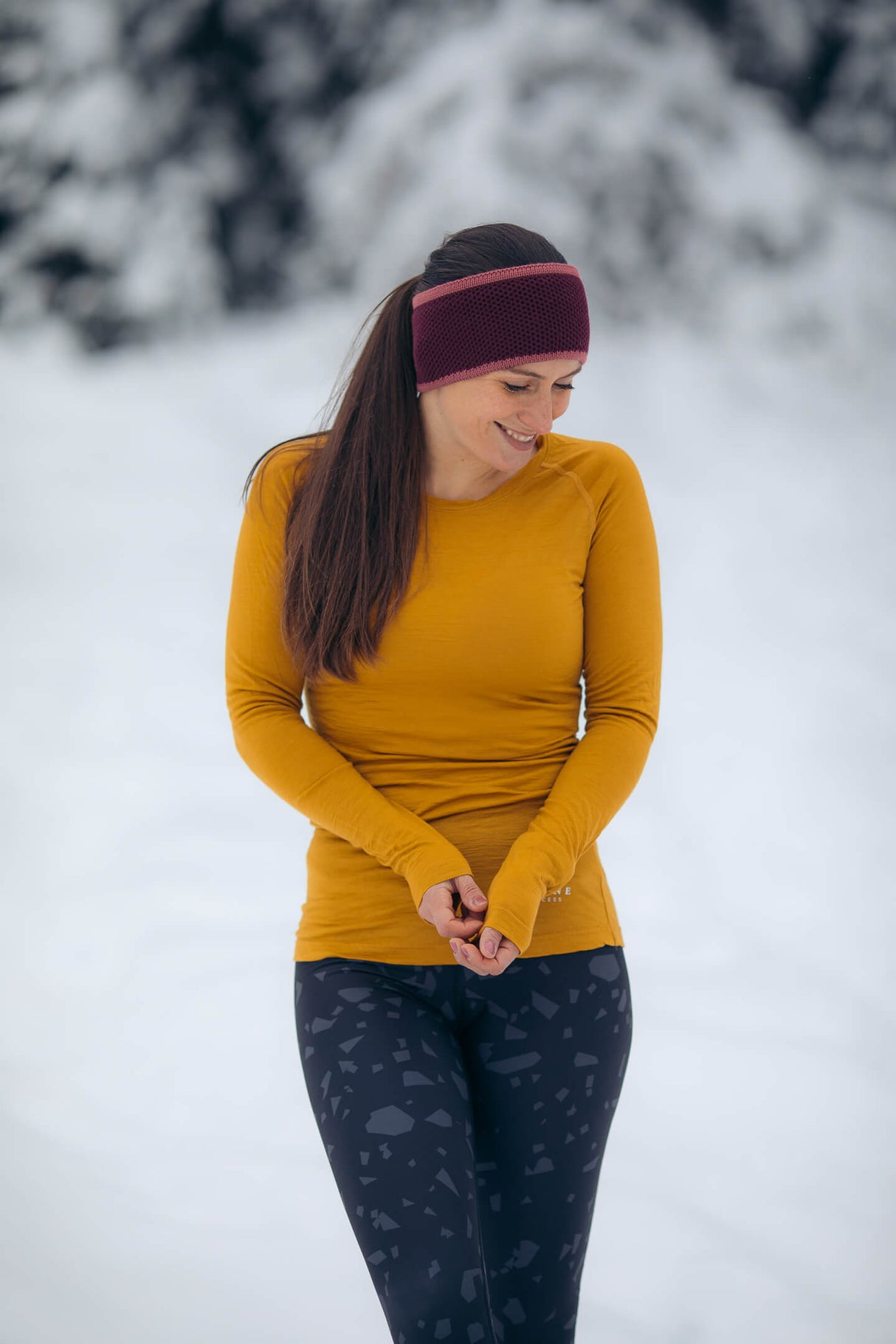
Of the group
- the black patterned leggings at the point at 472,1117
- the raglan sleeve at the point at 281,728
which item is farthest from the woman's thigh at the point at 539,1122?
the raglan sleeve at the point at 281,728

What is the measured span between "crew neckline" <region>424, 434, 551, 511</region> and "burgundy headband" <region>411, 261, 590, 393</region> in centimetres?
10

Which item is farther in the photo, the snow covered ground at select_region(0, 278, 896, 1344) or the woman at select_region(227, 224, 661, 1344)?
the snow covered ground at select_region(0, 278, 896, 1344)

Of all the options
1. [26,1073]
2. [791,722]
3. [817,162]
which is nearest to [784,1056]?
[791,722]

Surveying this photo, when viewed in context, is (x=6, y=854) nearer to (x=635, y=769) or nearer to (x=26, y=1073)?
(x=26, y=1073)

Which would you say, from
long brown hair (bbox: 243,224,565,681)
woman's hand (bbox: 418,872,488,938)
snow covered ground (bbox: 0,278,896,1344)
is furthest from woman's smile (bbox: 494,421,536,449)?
snow covered ground (bbox: 0,278,896,1344)

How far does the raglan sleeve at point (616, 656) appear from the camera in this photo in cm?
125

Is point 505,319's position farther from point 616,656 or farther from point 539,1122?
point 539,1122

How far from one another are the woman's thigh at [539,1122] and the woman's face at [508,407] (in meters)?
0.51

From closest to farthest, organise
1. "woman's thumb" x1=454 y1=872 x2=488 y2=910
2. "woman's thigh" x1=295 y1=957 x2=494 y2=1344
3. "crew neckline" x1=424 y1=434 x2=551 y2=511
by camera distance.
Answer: "woman's thigh" x1=295 y1=957 x2=494 y2=1344 < "woman's thumb" x1=454 y1=872 x2=488 y2=910 < "crew neckline" x1=424 y1=434 x2=551 y2=511

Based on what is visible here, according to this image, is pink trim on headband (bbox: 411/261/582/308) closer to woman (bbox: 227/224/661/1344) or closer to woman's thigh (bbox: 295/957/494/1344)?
woman (bbox: 227/224/661/1344)

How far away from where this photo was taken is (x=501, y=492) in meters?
1.29

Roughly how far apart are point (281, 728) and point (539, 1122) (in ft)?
1.50

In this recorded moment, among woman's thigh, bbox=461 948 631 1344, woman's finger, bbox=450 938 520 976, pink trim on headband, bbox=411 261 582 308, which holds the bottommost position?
woman's thigh, bbox=461 948 631 1344

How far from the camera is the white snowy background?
7.25ft
